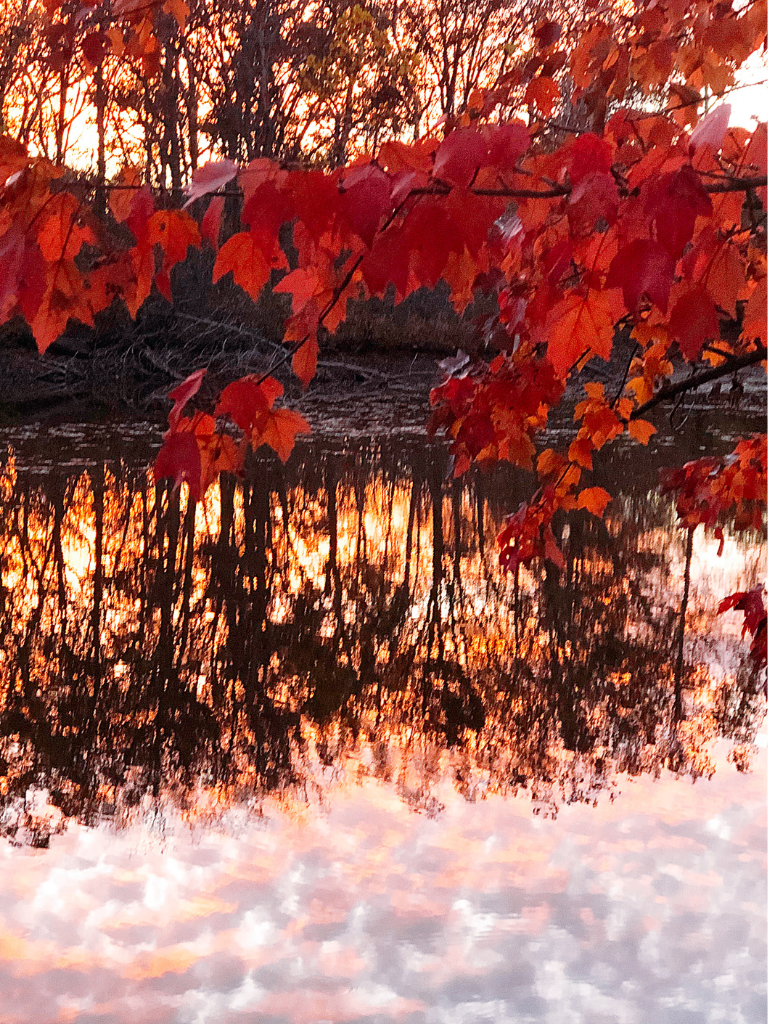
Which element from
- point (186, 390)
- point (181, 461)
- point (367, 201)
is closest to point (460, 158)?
point (367, 201)

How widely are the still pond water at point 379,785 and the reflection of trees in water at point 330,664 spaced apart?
15mm

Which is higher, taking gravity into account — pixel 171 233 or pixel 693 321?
pixel 171 233

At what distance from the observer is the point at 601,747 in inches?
133

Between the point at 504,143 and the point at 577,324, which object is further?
the point at 577,324

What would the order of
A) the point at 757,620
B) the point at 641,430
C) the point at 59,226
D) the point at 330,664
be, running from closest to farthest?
the point at 59,226 → the point at 757,620 → the point at 641,430 → the point at 330,664

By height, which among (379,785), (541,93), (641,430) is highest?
(541,93)

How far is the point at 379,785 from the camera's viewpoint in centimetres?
315

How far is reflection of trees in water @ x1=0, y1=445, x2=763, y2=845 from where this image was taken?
324 centimetres

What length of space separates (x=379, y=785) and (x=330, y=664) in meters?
1.07

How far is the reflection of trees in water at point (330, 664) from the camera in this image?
324cm

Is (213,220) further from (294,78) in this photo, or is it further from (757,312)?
(294,78)

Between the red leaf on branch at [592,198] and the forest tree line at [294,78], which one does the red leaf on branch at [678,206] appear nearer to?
the red leaf on branch at [592,198]

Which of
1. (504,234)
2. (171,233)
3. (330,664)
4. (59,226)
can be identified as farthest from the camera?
(330,664)

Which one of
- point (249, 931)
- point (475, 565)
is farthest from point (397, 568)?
point (249, 931)
